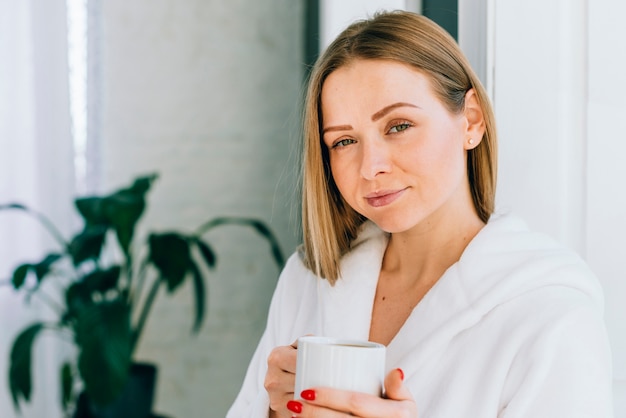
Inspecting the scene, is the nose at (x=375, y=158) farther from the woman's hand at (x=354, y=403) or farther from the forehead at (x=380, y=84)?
the woman's hand at (x=354, y=403)

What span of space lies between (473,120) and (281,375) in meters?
0.52

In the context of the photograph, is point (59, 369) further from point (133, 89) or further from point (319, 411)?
point (319, 411)

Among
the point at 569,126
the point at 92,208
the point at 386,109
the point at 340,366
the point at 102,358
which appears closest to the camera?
the point at 340,366

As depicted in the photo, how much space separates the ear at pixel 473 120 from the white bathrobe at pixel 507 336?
132 mm

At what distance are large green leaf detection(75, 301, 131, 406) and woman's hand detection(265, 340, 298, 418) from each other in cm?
106

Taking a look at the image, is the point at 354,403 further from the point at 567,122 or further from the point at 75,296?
the point at 75,296

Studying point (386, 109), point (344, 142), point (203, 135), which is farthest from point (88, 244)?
point (386, 109)

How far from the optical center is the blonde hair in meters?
1.08

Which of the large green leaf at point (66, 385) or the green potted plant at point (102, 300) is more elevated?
the green potted plant at point (102, 300)

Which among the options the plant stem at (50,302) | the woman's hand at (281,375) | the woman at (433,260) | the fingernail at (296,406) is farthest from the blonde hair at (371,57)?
the plant stem at (50,302)

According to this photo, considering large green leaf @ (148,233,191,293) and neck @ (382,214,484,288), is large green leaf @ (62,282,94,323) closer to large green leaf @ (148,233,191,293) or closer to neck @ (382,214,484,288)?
large green leaf @ (148,233,191,293)

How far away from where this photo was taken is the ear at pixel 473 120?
114 cm

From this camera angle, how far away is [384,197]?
1.07 meters

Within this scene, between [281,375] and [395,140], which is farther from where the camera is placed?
[395,140]
